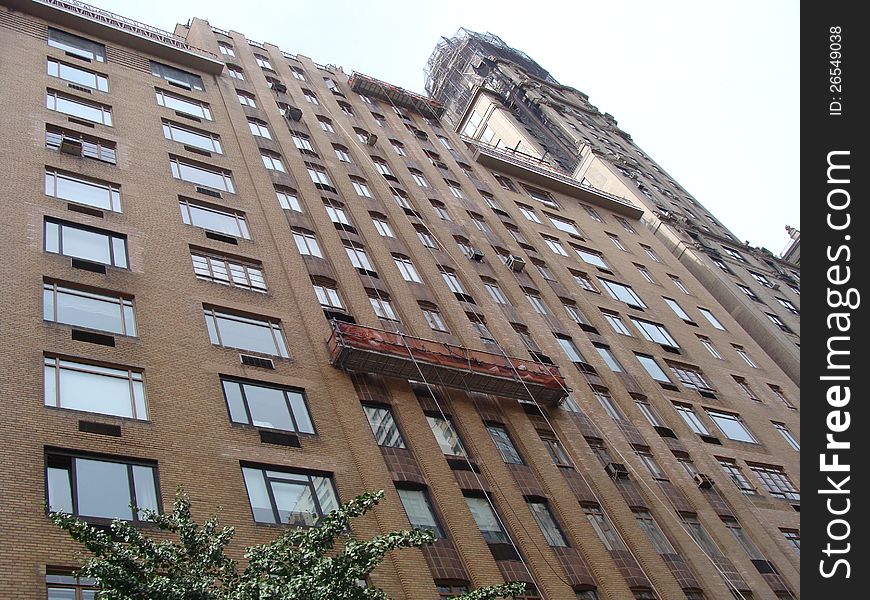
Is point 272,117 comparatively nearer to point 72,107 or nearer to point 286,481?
point 72,107

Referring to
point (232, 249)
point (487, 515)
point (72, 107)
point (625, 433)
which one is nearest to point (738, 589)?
point (625, 433)

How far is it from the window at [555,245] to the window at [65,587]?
35386 mm

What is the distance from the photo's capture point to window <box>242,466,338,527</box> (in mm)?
20641

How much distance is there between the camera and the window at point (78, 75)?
35.9m

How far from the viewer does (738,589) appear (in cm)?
2906

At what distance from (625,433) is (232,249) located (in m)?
17.4

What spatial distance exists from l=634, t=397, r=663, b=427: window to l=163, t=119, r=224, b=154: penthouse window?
862 inches

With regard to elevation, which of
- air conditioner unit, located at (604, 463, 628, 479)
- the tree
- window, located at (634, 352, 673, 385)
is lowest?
the tree

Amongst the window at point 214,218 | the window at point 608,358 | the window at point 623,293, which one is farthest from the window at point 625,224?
the window at point 214,218

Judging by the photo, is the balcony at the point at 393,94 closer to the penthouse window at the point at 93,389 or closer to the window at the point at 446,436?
the window at the point at 446,436

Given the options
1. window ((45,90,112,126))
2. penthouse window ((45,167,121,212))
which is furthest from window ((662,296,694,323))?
window ((45,90,112,126))

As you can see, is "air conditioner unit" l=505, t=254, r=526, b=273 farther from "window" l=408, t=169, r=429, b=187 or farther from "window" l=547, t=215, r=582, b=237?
"window" l=547, t=215, r=582, b=237

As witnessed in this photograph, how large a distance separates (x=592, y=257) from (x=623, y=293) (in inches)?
155

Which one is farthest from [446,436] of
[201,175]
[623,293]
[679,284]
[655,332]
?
[679,284]
